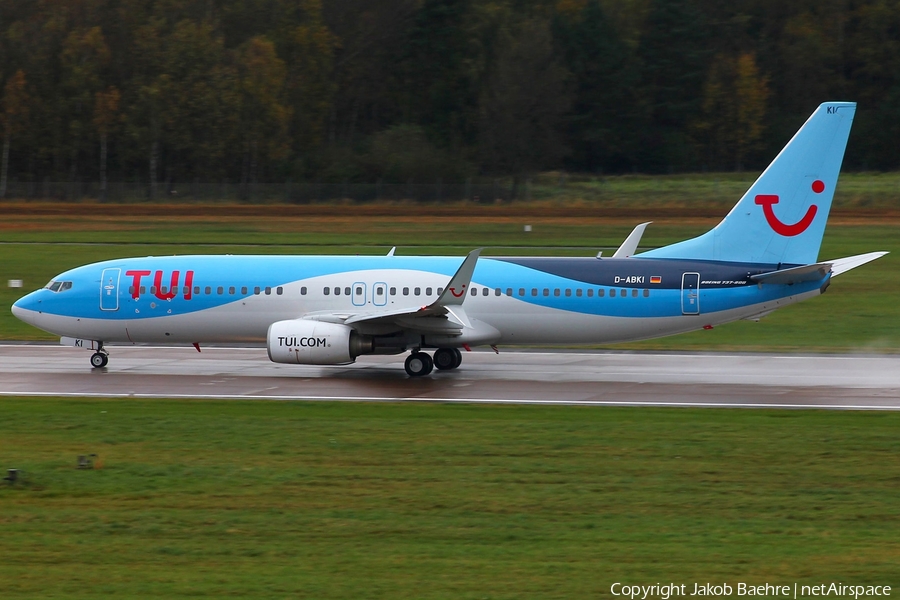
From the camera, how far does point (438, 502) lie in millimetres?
15367

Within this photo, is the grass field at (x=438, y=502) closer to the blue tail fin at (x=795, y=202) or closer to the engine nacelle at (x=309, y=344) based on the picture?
the engine nacelle at (x=309, y=344)

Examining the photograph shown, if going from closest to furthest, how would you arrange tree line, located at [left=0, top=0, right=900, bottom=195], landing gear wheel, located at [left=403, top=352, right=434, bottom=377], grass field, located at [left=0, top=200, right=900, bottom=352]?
1. landing gear wheel, located at [left=403, top=352, right=434, bottom=377]
2. grass field, located at [left=0, top=200, right=900, bottom=352]
3. tree line, located at [left=0, top=0, right=900, bottom=195]

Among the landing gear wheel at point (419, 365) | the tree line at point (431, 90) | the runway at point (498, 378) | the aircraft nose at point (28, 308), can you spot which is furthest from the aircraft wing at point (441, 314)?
the tree line at point (431, 90)

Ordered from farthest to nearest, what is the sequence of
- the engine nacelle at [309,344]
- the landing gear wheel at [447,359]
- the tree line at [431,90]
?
the tree line at [431,90]
the landing gear wheel at [447,359]
the engine nacelle at [309,344]

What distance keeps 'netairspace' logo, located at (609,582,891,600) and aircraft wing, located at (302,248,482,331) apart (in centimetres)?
1530

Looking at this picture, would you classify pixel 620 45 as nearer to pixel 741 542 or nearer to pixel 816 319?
pixel 816 319

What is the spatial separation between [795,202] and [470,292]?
28.1ft

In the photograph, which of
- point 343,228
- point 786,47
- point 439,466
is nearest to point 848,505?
point 439,466

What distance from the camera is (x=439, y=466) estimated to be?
57.4 feet

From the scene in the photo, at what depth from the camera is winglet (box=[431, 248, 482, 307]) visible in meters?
27.0

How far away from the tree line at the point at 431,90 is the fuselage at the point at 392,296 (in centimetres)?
6148

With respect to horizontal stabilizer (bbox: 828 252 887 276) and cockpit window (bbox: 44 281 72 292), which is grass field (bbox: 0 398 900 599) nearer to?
horizontal stabilizer (bbox: 828 252 887 276)

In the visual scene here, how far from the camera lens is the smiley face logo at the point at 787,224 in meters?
27.8

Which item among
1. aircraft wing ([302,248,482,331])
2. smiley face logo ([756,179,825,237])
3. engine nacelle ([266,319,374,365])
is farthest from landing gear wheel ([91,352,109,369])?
smiley face logo ([756,179,825,237])
